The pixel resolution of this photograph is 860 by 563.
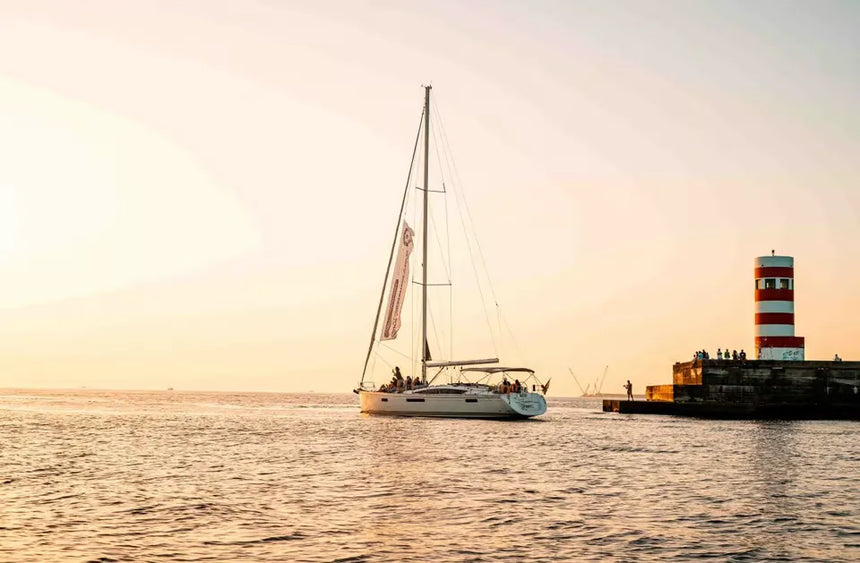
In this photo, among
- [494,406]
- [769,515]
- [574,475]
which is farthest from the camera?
[494,406]

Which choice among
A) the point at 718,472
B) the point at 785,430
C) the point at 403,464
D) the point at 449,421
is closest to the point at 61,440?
the point at 403,464

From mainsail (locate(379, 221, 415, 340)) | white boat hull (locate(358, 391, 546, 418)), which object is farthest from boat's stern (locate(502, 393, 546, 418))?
mainsail (locate(379, 221, 415, 340))

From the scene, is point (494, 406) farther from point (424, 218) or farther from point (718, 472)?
point (718, 472)

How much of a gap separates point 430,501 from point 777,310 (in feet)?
206

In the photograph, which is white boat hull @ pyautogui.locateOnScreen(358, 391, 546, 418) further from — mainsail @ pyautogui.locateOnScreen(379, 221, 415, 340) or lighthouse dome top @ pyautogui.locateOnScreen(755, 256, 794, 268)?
lighthouse dome top @ pyautogui.locateOnScreen(755, 256, 794, 268)

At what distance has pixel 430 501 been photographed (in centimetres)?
3047

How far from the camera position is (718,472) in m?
40.8

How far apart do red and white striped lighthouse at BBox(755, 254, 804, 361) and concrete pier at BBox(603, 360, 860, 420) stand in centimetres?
163

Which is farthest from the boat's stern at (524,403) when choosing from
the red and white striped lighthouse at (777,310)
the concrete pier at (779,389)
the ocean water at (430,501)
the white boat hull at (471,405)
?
the red and white striped lighthouse at (777,310)

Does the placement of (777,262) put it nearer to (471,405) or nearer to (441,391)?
(471,405)

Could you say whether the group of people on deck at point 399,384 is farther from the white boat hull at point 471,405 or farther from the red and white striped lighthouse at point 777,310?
the red and white striped lighthouse at point 777,310

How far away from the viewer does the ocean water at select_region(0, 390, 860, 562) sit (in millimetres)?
22344

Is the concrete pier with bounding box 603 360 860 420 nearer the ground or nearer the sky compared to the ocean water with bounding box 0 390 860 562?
nearer the sky

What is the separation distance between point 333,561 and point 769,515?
1426 cm
